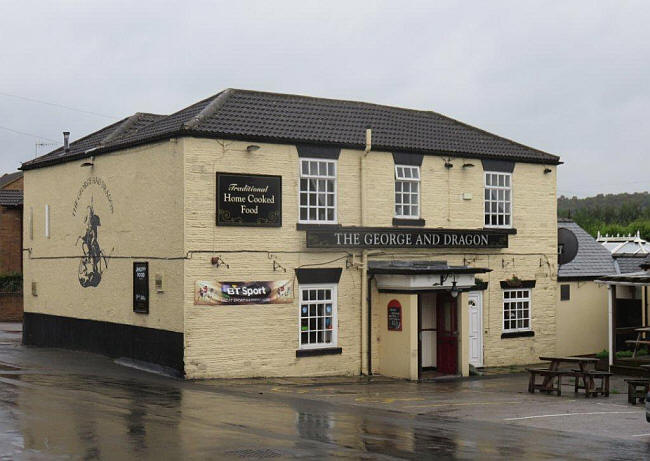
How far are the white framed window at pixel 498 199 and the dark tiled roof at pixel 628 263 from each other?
7.20m

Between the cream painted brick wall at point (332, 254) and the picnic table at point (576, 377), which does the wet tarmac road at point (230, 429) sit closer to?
the cream painted brick wall at point (332, 254)

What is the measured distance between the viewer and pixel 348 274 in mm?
25953

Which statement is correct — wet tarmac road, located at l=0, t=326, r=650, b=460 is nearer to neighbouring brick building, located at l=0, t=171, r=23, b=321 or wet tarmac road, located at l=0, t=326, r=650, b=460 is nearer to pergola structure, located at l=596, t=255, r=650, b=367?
pergola structure, located at l=596, t=255, r=650, b=367

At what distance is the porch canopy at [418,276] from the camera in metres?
25.5

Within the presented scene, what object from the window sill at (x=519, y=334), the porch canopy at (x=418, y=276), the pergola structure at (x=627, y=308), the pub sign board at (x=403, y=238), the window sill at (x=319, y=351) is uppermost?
the pub sign board at (x=403, y=238)

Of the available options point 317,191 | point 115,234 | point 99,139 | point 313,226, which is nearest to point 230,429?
point 313,226

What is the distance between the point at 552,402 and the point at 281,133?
9.85m

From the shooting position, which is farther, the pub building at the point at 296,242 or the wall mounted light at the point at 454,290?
the wall mounted light at the point at 454,290

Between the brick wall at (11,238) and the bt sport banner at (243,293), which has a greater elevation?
the brick wall at (11,238)

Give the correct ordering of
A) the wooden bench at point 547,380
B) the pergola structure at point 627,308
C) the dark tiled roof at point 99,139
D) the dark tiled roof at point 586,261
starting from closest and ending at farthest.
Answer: the wooden bench at point 547,380 → the pergola structure at point 627,308 → the dark tiled roof at point 99,139 → the dark tiled roof at point 586,261

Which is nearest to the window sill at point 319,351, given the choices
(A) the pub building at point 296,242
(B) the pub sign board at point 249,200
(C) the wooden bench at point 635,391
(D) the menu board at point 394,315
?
(A) the pub building at point 296,242

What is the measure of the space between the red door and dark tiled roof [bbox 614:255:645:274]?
1012cm

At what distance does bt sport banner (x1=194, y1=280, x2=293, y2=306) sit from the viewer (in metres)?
23.2

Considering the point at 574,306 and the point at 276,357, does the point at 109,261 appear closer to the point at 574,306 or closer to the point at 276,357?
the point at 276,357
